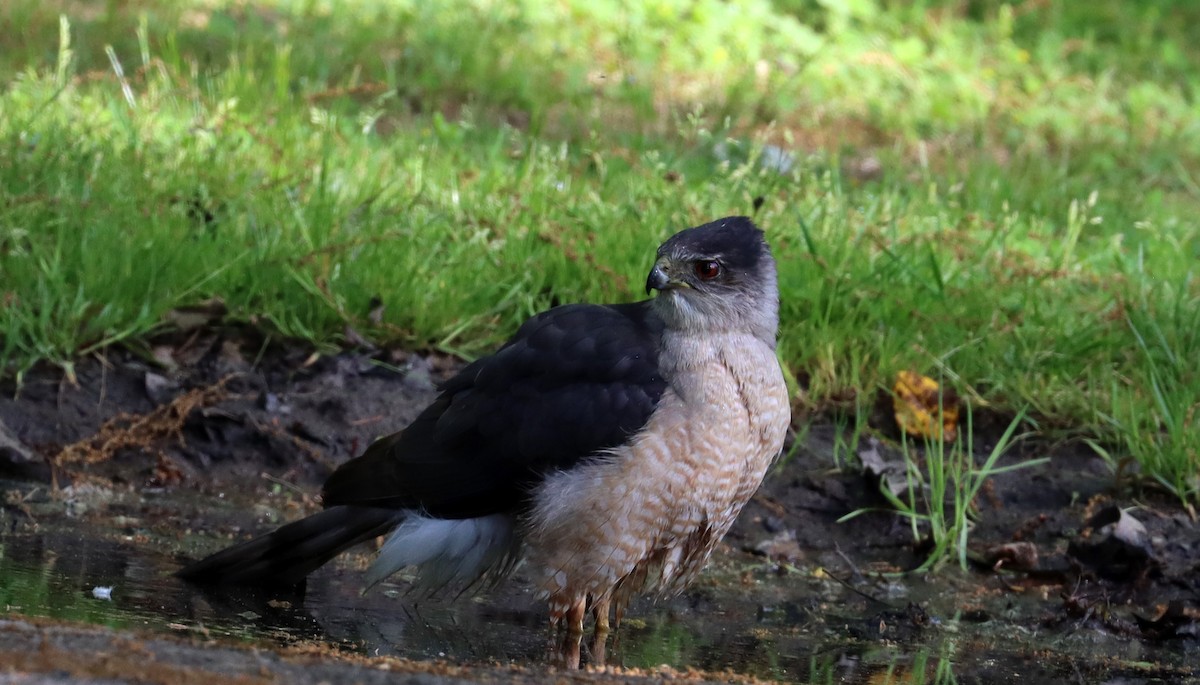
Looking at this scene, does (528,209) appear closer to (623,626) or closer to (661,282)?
(661,282)

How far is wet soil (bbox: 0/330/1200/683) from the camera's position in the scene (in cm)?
379

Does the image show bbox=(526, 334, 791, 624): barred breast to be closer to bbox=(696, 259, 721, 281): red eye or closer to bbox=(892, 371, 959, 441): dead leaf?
bbox=(696, 259, 721, 281): red eye

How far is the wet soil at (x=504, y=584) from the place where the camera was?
3789 millimetres

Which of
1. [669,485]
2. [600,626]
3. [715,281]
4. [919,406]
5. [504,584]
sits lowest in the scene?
[504,584]

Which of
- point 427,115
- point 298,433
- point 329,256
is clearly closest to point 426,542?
point 298,433

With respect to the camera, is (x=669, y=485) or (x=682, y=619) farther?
(x=682, y=619)

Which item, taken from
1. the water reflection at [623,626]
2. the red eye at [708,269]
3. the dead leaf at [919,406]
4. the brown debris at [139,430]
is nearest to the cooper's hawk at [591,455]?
the red eye at [708,269]

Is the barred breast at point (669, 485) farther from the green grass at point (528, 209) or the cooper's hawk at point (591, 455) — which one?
the green grass at point (528, 209)

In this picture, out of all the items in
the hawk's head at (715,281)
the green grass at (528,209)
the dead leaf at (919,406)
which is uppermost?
the hawk's head at (715,281)

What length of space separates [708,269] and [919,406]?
1.67m

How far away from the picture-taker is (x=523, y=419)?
4.13 meters

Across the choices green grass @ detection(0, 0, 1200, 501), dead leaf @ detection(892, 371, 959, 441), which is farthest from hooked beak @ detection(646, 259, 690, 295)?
dead leaf @ detection(892, 371, 959, 441)

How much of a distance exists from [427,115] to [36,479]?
13.2 ft

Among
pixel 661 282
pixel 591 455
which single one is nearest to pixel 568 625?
pixel 591 455
